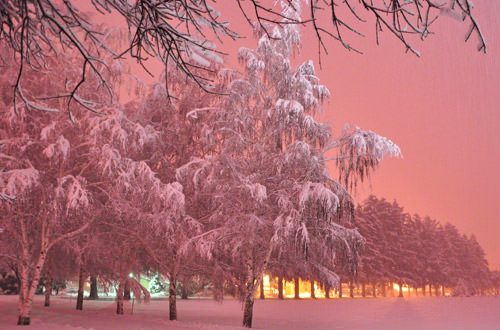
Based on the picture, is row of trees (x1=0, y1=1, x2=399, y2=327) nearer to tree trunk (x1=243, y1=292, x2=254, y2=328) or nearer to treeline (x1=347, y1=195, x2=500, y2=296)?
tree trunk (x1=243, y1=292, x2=254, y2=328)

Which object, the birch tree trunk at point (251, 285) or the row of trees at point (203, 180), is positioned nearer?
the row of trees at point (203, 180)

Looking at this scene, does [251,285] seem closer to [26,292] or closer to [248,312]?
[248,312]

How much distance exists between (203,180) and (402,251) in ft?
160

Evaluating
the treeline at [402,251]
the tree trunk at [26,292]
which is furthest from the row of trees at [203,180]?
the treeline at [402,251]

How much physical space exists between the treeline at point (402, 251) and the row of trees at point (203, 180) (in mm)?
34101

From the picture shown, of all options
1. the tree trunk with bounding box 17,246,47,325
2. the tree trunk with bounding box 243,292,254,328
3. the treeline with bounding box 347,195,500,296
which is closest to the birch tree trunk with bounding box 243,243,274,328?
the tree trunk with bounding box 243,292,254,328

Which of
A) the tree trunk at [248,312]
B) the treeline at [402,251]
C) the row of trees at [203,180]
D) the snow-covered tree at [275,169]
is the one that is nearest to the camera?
the row of trees at [203,180]

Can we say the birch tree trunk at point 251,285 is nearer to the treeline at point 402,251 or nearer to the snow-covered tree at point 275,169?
the snow-covered tree at point 275,169

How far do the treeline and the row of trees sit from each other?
3410 centimetres

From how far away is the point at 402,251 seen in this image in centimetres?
5841

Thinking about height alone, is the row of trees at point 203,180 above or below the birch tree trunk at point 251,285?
above

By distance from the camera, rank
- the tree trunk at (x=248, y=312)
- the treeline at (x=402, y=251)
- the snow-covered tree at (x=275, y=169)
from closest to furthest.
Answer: the snow-covered tree at (x=275, y=169), the tree trunk at (x=248, y=312), the treeline at (x=402, y=251)

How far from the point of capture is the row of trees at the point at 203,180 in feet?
43.1

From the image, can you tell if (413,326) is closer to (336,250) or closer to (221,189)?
(336,250)
